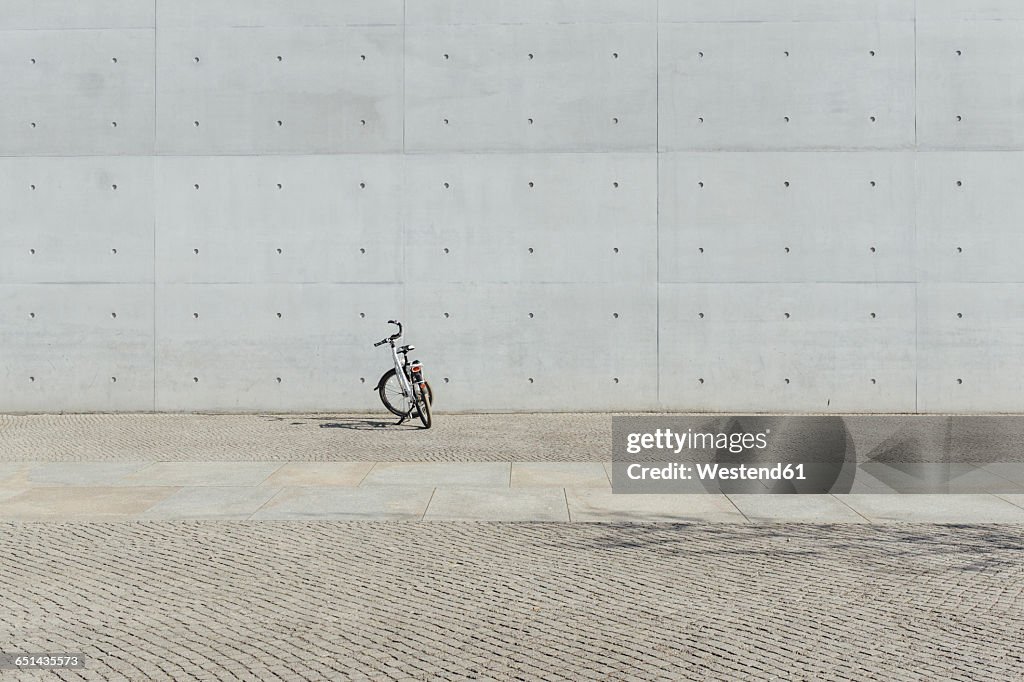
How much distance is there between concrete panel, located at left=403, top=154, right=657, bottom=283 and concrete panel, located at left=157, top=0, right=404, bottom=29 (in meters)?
2.40

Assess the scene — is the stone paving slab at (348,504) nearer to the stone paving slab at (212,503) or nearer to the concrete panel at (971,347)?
the stone paving slab at (212,503)

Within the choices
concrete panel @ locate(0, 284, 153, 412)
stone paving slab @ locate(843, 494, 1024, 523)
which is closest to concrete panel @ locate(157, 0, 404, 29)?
concrete panel @ locate(0, 284, 153, 412)

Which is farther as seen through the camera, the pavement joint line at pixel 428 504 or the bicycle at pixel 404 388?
the bicycle at pixel 404 388

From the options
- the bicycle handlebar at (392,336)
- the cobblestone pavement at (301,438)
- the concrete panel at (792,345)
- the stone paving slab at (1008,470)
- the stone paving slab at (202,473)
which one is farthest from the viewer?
the concrete panel at (792,345)

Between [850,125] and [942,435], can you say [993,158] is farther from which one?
[942,435]

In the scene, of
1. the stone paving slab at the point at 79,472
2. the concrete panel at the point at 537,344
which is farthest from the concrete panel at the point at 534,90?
the stone paving slab at the point at 79,472

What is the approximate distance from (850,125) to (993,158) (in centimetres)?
224

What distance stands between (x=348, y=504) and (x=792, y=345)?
852 centimetres

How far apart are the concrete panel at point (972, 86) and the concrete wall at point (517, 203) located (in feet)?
0.13

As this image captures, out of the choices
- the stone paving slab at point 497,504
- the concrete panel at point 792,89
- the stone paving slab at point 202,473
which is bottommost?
the stone paving slab at point 497,504

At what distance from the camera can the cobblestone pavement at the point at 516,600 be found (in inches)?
171

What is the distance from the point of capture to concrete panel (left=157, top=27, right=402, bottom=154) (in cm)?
1429

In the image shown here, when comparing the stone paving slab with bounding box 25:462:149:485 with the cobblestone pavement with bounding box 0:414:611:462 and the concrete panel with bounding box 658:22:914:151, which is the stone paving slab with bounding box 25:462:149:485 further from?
the concrete panel with bounding box 658:22:914:151

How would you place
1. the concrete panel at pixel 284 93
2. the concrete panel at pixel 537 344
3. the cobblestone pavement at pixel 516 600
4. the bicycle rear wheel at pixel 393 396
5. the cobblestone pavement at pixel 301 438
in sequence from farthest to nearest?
the concrete panel at pixel 284 93 < the concrete panel at pixel 537 344 < the bicycle rear wheel at pixel 393 396 < the cobblestone pavement at pixel 301 438 < the cobblestone pavement at pixel 516 600
